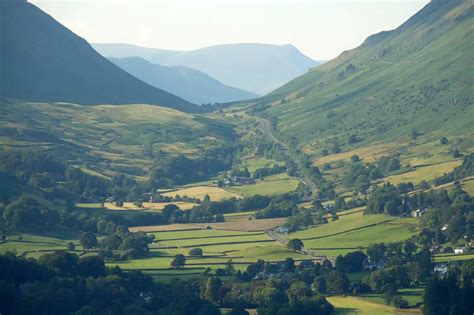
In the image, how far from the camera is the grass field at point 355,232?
140375mm

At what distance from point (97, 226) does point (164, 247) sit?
1686 centimetres

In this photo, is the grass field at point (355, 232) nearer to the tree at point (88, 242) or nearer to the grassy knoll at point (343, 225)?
the grassy knoll at point (343, 225)

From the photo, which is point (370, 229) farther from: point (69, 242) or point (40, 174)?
point (40, 174)

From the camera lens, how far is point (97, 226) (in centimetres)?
15425

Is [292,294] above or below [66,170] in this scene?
below

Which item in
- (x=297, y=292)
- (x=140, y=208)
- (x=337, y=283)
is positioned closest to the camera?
(x=297, y=292)

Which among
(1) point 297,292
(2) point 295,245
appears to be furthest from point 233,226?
(1) point 297,292

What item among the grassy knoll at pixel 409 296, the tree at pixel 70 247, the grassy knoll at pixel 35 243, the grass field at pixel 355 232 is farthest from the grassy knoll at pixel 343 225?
the grassy knoll at pixel 409 296

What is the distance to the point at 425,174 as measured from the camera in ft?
631

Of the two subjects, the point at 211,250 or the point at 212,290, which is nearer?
the point at 212,290

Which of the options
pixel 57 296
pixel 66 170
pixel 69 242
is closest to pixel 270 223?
pixel 69 242

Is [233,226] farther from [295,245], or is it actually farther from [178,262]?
[178,262]

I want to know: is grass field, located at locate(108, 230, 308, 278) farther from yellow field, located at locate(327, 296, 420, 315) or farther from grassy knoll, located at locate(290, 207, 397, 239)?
yellow field, located at locate(327, 296, 420, 315)

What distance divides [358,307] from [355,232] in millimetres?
46548
